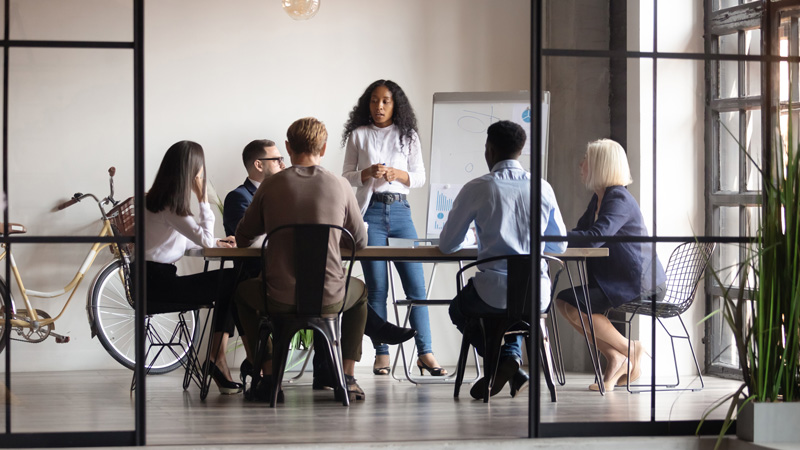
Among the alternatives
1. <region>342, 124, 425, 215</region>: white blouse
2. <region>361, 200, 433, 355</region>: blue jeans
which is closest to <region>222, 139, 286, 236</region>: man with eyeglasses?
<region>342, 124, 425, 215</region>: white blouse

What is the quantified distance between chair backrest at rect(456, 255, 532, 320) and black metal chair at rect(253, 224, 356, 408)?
61 cm

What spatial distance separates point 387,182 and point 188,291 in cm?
131

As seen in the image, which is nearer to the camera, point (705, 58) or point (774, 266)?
point (774, 266)

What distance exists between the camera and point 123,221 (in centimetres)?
339

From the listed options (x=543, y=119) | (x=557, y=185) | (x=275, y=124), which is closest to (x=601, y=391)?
(x=557, y=185)

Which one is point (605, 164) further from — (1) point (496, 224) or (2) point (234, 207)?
(2) point (234, 207)

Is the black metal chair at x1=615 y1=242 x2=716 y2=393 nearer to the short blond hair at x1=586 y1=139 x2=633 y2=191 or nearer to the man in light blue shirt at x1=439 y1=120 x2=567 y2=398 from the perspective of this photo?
the short blond hair at x1=586 y1=139 x2=633 y2=191

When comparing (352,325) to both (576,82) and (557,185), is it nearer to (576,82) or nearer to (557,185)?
(557,185)

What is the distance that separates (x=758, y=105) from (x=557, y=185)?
80cm

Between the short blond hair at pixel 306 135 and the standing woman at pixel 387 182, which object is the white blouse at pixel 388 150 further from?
the short blond hair at pixel 306 135

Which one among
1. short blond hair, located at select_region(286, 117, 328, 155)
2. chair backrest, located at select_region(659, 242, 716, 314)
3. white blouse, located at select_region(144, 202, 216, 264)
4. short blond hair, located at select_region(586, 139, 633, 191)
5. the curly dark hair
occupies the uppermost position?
the curly dark hair

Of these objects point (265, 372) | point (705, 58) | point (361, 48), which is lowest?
point (265, 372)

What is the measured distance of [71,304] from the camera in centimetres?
346

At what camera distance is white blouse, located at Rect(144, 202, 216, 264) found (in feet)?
15.0
